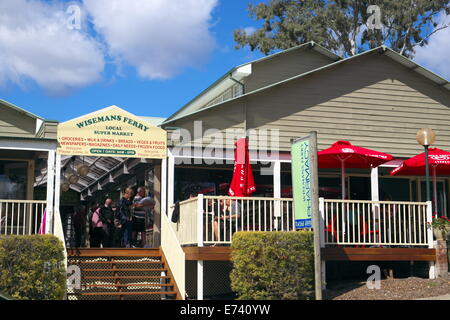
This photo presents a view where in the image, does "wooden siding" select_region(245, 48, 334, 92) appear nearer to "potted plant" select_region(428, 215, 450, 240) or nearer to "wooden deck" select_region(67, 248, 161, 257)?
"wooden deck" select_region(67, 248, 161, 257)

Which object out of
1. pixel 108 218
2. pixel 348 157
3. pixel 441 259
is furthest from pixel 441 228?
pixel 108 218

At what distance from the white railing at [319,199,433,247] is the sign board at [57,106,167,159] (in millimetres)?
4381

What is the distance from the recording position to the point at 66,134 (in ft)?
48.8

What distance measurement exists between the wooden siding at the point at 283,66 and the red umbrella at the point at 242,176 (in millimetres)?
5858

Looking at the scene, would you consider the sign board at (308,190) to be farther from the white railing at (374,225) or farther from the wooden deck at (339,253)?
the white railing at (374,225)

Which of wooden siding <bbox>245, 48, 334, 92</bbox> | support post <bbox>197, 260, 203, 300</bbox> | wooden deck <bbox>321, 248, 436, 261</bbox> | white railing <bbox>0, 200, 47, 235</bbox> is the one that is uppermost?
wooden siding <bbox>245, 48, 334, 92</bbox>

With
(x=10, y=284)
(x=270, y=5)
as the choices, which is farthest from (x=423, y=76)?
(x=270, y=5)

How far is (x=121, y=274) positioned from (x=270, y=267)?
393 cm

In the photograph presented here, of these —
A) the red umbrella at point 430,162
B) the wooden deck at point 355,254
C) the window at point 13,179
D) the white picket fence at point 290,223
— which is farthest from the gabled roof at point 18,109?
the red umbrella at point 430,162

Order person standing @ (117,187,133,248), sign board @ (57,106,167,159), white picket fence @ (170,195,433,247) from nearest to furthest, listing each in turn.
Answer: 1. white picket fence @ (170,195,433,247)
2. sign board @ (57,106,167,159)
3. person standing @ (117,187,133,248)

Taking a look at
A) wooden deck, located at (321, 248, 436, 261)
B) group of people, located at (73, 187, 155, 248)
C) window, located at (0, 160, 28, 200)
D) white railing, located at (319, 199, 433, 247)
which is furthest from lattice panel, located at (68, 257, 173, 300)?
window, located at (0, 160, 28, 200)

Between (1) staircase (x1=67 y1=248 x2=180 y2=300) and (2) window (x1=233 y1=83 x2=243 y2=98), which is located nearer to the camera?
(1) staircase (x1=67 y1=248 x2=180 y2=300)

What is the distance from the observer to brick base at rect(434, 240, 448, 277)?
15.4 m

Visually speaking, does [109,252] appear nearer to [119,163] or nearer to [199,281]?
[199,281]
